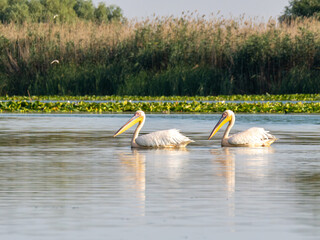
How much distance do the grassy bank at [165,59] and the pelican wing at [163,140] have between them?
2042 cm

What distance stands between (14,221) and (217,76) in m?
29.0

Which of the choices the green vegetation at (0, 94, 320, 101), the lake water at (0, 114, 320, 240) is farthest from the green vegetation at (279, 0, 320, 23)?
the lake water at (0, 114, 320, 240)

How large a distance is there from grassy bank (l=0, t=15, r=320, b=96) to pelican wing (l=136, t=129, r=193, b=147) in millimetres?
20418

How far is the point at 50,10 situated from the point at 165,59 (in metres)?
46.5

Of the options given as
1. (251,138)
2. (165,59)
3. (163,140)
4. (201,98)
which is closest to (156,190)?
(163,140)

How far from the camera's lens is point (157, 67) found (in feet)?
126

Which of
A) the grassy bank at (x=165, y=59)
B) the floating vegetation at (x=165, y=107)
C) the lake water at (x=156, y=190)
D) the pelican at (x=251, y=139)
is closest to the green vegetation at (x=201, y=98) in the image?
the grassy bank at (x=165, y=59)

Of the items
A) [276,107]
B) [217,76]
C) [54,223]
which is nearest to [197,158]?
[54,223]

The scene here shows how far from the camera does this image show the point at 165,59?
38469 millimetres

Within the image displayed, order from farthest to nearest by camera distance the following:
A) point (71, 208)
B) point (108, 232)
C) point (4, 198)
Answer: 1. point (4, 198)
2. point (71, 208)
3. point (108, 232)

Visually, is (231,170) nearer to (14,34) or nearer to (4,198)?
(4,198)

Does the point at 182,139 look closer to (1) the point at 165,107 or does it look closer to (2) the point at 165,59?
(1) the point at 165,107

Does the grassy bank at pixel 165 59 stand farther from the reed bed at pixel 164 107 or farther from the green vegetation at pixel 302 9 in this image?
the green vegetation at pixel 302 9

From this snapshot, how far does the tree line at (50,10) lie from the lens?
76300mm
